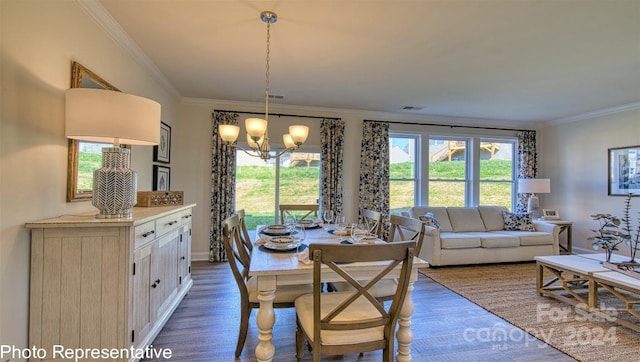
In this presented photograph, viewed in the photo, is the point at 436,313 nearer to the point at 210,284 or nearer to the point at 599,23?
the point at 210,284

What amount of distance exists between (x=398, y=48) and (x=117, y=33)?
8.35ft

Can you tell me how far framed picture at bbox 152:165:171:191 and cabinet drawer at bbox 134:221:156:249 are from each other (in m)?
1.72

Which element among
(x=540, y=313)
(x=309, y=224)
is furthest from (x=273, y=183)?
(x=540, y=313)

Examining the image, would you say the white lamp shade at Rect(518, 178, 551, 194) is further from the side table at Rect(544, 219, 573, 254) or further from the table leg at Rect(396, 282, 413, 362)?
the table leg at Rect(396, 282, 413, 362)

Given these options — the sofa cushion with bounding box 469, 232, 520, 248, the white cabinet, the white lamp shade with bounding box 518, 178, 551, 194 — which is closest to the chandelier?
the white cabinet

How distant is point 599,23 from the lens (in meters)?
2.38

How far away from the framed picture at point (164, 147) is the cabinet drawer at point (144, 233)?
1.84 meters

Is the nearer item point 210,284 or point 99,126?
point 99,126

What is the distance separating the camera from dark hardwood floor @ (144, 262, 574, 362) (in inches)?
86.4

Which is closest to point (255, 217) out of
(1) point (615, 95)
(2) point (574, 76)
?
(2) point (574, 76)

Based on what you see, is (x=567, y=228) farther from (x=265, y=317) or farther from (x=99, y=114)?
(x=99, y=114)

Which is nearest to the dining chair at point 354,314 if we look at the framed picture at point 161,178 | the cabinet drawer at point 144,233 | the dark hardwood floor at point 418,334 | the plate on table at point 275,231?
the dark hardwood floor at point 418,334

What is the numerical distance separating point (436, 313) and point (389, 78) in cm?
273

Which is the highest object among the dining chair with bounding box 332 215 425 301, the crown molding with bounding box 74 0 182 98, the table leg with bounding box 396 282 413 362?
the crown molding with bounding box 74 0 182 98
